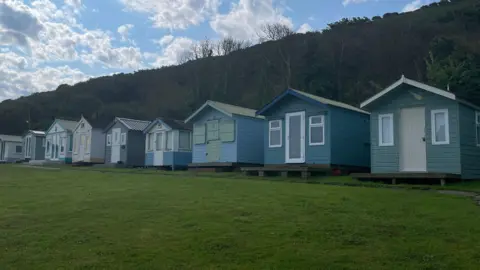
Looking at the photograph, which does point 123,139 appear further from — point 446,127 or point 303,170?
point 446,127

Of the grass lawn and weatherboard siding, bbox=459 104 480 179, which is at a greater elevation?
weatherboard siding, bbox=459 104 480 179

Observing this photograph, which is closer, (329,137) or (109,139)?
(329,137)

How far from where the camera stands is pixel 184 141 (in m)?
34.8

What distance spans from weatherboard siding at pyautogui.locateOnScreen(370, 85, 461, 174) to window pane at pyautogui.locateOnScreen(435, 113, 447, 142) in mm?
258

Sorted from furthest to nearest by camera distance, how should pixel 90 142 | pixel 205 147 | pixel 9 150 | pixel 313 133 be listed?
pixel 9 150, pixel 90 142, pixel 205 147, pixel 313 133

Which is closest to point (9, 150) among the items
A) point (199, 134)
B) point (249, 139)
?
point (199, 134)

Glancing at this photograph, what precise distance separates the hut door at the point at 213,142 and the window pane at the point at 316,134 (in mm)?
6987

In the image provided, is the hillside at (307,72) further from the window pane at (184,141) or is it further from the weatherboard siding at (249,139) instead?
the weatherboard siding at (249,139)

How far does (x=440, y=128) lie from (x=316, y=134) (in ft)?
19.8

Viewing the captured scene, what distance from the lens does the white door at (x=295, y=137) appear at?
24594 mm

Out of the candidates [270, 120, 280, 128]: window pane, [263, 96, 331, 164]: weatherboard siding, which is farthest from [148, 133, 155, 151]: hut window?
[270, 120, 280, 128]: window pane

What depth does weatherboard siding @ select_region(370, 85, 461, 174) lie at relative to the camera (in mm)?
19344

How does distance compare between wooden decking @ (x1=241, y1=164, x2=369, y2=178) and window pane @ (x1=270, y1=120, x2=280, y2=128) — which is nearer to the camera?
wooden decking @ (x1=241, y1=164, x2=369, y2=178)

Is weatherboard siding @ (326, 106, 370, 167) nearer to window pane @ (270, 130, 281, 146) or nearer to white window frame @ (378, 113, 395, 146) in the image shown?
white window frame @ (378, 113, 395, 146)
